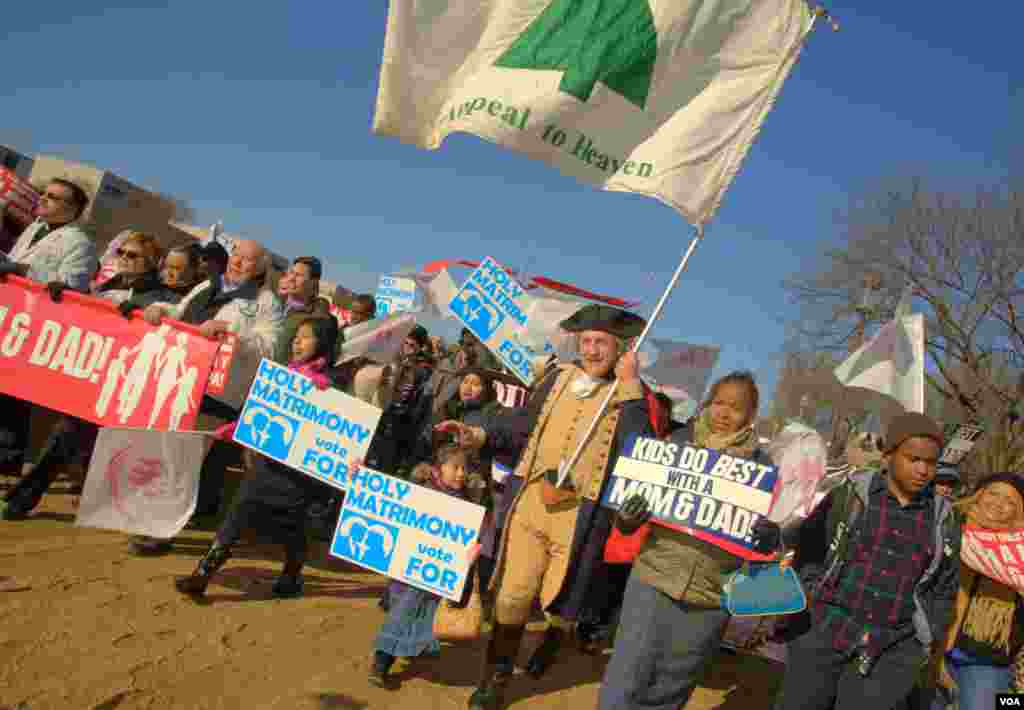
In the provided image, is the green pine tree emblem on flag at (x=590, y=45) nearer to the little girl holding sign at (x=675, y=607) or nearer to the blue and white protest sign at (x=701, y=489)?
the little girl holding sign at (x=675, y=607)

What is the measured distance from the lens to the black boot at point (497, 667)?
3.48m

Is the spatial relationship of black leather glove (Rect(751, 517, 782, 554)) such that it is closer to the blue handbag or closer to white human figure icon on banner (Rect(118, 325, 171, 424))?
the blue handbag

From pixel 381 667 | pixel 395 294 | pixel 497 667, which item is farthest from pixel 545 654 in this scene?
pixel 395 294

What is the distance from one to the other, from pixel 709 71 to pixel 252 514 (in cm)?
359

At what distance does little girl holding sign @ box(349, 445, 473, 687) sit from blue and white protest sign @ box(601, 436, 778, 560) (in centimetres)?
126

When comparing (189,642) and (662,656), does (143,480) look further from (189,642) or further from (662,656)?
(662,656)

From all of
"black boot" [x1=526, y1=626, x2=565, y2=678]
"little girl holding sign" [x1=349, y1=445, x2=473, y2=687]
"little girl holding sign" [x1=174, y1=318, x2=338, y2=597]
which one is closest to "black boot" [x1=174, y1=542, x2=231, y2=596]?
"little girl holding sign" [x1=174, y1=318, x2=338, y2=597]

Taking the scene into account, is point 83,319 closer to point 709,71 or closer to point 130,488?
point 130,488

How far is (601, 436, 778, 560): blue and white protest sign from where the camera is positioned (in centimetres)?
284

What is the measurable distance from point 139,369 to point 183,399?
435mm

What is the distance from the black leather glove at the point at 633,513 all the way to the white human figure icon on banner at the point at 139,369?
346cm

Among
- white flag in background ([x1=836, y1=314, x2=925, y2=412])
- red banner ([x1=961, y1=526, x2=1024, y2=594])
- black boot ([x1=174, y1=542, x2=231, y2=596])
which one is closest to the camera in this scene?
red banner ([x1=961, y1=526, x2=1024, y2=594])

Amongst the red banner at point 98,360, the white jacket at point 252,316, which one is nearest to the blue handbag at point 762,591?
the white jacket at point 252,316

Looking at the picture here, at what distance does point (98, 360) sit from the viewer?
4750mm
